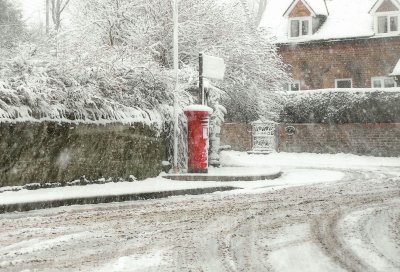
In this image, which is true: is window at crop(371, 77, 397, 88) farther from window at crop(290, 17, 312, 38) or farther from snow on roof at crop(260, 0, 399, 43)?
window at crop(290, 17, 312, 38)

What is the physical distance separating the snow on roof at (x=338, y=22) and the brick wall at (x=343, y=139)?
27.6 feet

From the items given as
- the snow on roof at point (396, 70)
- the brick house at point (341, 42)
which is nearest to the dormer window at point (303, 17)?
the brick house at point (341, 42)

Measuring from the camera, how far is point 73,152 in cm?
1229

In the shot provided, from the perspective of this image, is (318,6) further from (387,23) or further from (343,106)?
(343,106)

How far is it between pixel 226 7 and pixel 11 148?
48.4ft

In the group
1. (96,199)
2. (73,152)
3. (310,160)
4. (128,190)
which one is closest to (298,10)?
(310,160)

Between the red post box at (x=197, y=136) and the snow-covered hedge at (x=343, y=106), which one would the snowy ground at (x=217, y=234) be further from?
the snow-covered hedge at (x=343, y=106)

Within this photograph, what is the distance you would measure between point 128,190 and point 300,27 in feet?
87.3

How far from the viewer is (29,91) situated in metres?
11.4

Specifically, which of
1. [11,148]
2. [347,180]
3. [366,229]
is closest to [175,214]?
[366,229]

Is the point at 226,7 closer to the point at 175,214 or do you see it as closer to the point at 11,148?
the point at 11,148

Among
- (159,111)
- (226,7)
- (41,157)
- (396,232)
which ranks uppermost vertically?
(226,7)

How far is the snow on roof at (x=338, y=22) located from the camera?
34.8m

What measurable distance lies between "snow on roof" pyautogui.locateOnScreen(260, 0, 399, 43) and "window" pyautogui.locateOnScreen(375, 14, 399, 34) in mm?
466
